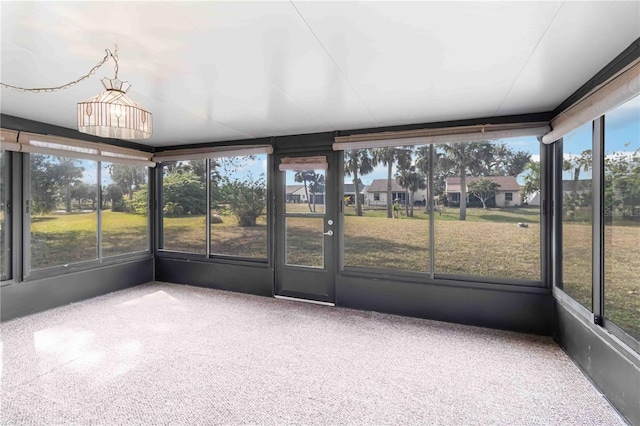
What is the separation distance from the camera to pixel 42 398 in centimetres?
201

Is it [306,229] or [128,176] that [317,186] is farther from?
[128,176]

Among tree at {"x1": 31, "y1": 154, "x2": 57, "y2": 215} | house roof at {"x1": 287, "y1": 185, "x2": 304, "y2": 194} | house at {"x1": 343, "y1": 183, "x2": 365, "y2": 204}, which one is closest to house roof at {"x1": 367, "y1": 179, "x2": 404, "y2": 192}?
house at {"x1": 343, "y1": 183, "x2": 365, "y2": 204}

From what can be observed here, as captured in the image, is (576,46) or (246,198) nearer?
(576,46)

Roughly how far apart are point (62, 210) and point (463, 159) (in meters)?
4.86

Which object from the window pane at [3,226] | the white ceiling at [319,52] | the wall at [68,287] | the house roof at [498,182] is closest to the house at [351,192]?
the house roof at [498,182]

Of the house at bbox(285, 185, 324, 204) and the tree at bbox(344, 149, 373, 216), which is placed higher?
the tree at bbox(344, 149, 373, 216)

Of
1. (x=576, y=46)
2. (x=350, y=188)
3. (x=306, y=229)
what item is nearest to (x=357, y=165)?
(x=350, y=188)

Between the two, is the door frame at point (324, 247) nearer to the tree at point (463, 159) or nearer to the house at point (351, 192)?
the house at point (351, 192)

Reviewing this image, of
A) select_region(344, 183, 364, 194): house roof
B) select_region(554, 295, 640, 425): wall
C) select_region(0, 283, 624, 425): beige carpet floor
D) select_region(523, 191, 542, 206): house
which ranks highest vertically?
select_region(344, 183, 364, 194): house roof

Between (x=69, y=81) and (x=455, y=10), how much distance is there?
257cm

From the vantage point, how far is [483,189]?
3443mm

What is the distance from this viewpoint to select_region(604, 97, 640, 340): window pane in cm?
192

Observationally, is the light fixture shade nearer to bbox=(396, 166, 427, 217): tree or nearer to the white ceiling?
the white ceiling

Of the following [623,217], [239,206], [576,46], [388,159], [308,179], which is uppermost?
[576,46]
